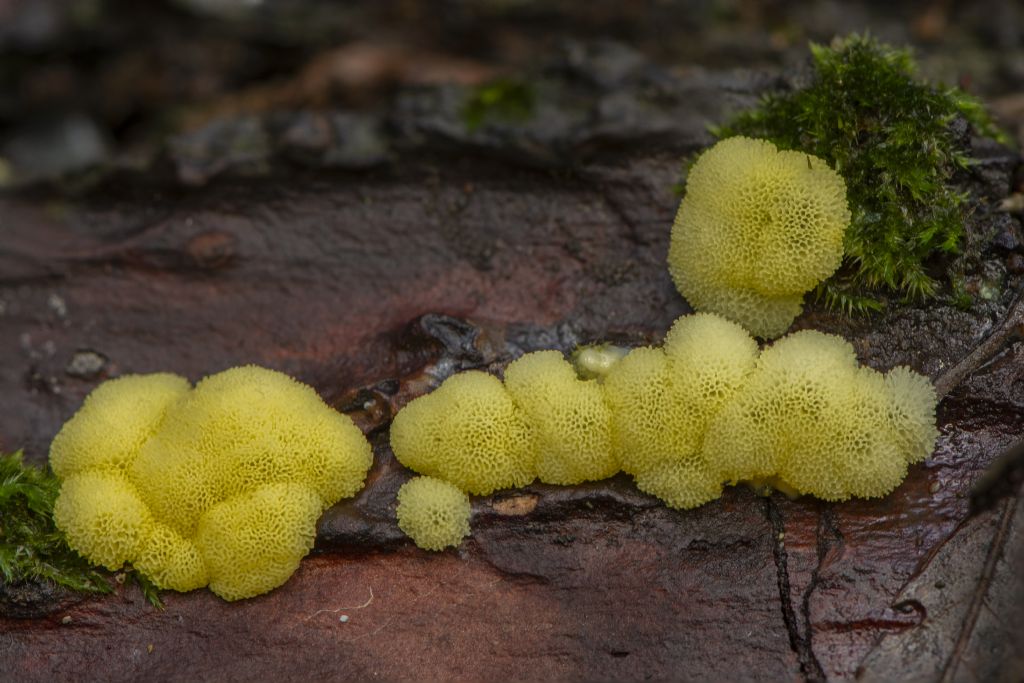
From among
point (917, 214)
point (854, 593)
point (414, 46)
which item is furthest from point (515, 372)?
point (414, 46)

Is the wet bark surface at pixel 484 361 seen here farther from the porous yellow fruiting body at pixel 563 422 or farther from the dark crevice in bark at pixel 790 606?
the porous yellow fruiting body at pixel 563 422

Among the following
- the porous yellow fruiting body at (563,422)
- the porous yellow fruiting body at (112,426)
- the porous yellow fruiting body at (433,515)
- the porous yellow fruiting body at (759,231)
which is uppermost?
the porous yellow fruiting body at (759,231)

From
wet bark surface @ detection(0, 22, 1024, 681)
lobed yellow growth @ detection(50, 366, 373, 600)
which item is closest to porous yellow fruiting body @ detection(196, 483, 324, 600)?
lobed yellow growth @ detection(50, 366, 373, 600)

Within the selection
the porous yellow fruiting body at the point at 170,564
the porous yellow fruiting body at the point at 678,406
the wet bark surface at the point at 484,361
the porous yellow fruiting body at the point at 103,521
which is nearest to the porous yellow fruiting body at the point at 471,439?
the wet bark surface at the point at 484,361

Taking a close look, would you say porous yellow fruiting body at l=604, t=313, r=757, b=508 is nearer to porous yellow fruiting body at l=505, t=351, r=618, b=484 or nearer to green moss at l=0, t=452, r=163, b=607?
porous yellow fruiting body at l=505, t=351, r=618, b=484

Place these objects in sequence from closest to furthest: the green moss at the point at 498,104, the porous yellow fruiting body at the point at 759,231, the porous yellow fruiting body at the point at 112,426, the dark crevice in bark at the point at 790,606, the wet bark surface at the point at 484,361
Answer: the dark crevice in bark at the point at 790,606 → the wet bark surface at the point at 484,361 → the porous yellow fruiting body at the point at 759,231 → the porous yellow fruiting body at the point at 112,426 → the green moss at the point at 498,104

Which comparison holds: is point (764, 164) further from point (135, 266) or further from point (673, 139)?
point (135, 266)
